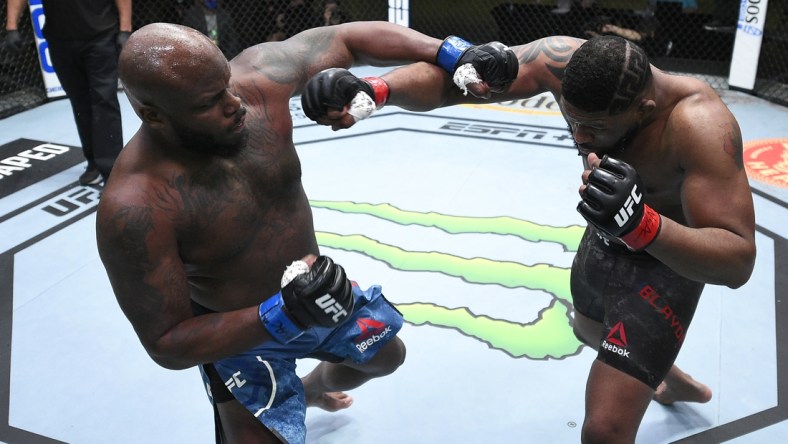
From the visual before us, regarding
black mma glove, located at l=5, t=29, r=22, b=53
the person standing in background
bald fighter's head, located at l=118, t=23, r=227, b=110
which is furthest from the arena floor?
bald fighter's head, located at l=118, t=23, r=227, b=110

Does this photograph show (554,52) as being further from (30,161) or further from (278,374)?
(30,161)

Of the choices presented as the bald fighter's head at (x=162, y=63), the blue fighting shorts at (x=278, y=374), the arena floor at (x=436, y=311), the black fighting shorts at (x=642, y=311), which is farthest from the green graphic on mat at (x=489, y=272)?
the bald fighter's head at (x=162, y=63)

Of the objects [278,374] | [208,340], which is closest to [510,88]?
[278,374]

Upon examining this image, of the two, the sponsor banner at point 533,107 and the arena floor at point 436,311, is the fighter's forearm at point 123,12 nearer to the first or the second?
the arena floor at point 436,311

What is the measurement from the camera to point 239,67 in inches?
79.4

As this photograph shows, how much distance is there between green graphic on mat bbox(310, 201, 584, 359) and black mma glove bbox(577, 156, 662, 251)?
4.15ft

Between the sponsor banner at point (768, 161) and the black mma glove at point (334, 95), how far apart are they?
319 cm

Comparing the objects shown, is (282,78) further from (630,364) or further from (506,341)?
(506,341)

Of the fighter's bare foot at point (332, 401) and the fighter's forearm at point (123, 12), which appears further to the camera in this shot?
the fighter's forearm at point (123, 12)

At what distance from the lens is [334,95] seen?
1.88m

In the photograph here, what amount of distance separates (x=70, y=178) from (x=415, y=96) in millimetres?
3263

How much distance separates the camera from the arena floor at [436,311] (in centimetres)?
254

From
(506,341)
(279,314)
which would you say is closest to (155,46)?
(279,314)

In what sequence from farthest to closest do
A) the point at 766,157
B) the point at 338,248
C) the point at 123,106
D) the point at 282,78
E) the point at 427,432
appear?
the point at 123,106, the point at 766,157, the point at 338,248, the point at 427,432, the point at 282,78
